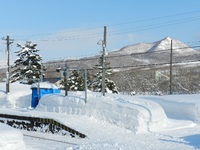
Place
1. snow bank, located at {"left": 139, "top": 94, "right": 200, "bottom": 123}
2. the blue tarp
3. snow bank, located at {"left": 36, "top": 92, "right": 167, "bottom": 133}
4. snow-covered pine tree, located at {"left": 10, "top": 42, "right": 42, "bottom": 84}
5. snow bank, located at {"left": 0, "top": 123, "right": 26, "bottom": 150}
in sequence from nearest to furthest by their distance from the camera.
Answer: snow bank, located at {"left": 0, "top": 123, "right": 26, "bottom": 150} < snow bank, located at {"left": 36, "top": 92, "right": 167, "bottom": 133} < snow bank, located at {"left": 139, "top": 94, "right": 200, "bottom": 123} < the blue tarp < snow-covered pine tree, located at {"left": 10, "top": 42, "right": 42, "bottom": 84}

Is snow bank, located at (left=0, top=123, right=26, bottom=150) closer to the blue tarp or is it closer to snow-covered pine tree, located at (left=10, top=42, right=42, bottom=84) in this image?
the blue tarp

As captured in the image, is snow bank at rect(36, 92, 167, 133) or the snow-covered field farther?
snow bank at rect(36, 92, 167, 133)

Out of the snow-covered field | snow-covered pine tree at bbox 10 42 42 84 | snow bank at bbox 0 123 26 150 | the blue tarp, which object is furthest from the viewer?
snow-covered pine tree at bbox 10 42 42 84

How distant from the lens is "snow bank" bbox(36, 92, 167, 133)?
1245 cm

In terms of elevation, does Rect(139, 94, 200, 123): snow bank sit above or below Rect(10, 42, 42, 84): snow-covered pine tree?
below

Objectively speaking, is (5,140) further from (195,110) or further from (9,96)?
(9,96)

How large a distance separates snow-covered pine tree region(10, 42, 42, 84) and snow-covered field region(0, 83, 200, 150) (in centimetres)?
2744

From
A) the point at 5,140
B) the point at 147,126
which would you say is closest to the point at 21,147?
the point at 5,140

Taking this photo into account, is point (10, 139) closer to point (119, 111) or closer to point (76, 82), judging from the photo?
point (119, 111)

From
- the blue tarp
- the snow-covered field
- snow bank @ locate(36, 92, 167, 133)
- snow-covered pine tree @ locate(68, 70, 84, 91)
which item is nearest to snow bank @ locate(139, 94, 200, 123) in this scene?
the snow-covered field

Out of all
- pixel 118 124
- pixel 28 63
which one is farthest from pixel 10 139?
pixel 28 63

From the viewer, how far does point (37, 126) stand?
13227 millimetres

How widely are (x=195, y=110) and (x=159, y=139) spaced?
4.32 metres

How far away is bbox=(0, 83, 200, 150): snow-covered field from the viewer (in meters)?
10.0
